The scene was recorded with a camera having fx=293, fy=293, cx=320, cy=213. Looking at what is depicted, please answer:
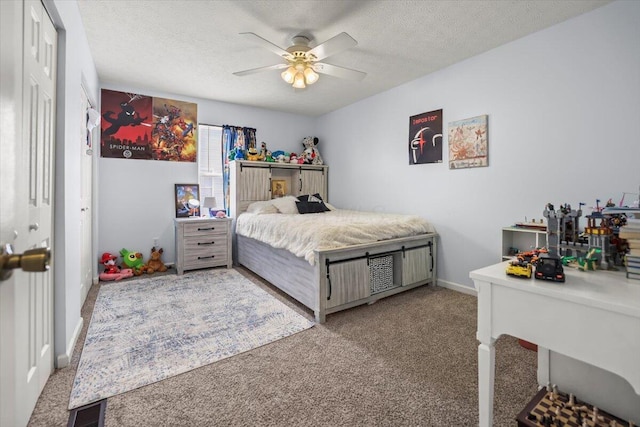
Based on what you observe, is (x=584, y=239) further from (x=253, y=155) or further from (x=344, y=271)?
(x=253, y=155)

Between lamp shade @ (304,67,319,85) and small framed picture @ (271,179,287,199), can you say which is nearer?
lamp shade @ (304,67,319,85)

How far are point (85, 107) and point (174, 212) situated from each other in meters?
1.75

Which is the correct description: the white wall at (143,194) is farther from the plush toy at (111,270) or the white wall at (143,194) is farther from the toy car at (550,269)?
the toy car at (550,269)

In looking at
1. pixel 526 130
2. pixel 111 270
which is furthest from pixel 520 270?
pixel 111 270

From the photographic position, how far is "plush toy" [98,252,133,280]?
364cm

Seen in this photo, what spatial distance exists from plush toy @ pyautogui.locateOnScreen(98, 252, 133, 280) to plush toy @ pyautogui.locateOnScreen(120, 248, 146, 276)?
8cm

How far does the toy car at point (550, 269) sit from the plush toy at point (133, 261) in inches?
171

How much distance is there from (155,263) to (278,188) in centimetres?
214

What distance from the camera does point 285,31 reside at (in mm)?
2643

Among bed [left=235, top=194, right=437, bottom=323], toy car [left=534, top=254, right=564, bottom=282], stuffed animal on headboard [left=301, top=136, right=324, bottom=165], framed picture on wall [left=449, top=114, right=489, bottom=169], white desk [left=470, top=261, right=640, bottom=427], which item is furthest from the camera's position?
stuffed animal on headboard [left=301, top=136, right=324, bottom=165]

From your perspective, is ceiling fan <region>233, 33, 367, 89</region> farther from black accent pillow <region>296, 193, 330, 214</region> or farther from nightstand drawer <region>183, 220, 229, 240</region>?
nightstand drawer <region>183, 220, 229, 240</region>

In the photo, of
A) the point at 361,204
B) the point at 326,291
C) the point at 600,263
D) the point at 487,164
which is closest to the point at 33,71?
the point at 326,291

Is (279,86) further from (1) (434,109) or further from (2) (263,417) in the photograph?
(2) (263,417)

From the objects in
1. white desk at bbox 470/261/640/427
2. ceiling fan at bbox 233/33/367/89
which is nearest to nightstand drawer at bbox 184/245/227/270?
ceiling fan at bbox 233/33/367/89
